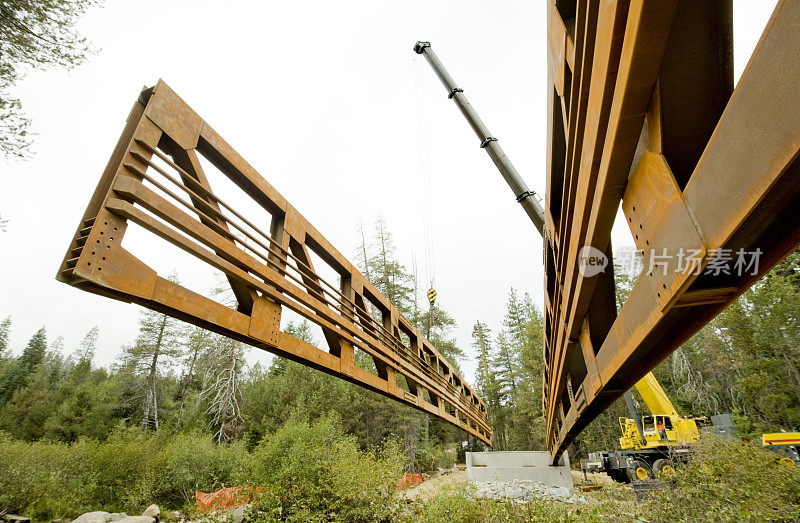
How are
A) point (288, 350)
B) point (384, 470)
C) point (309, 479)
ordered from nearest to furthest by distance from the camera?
point (288, 350) < point (384, 470) < point (309, 479)

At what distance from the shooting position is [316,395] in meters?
19.8

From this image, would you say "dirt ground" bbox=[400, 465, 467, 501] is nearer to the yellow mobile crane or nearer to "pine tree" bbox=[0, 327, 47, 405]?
the yellow mobile crane

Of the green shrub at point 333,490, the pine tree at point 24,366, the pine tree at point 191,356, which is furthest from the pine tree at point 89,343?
the green shrub at point 333,490

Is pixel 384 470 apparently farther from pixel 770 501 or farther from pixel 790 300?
pixel 790 300

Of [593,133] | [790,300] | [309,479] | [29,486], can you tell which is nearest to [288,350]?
[593,133]

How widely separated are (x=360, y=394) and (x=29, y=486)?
13.5 m

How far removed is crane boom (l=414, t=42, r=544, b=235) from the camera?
18.6 feet

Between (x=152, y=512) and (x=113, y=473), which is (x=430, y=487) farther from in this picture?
(x=113, y=473)

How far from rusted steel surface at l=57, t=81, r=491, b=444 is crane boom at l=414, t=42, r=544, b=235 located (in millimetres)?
3536

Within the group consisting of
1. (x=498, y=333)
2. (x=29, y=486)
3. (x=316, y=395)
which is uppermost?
(x=498, y=333)

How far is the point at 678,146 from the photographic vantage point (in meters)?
1.46
